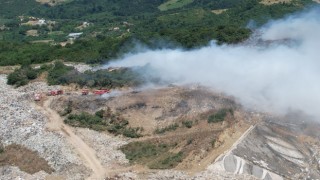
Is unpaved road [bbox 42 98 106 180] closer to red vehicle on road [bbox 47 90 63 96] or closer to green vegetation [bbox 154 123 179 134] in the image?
red vehicle on road [bbox 47 90 63 96]

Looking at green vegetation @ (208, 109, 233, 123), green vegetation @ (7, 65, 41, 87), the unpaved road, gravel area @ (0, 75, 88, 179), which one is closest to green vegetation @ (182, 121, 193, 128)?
green vegetation @ (208, 109, 233, 123)

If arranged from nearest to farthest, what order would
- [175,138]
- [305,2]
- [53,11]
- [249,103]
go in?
1. [175,138]
2. [249,103]
3. [305,2]
4. [53,11]

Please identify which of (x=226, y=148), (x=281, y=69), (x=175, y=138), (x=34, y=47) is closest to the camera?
(x=226, y=148)

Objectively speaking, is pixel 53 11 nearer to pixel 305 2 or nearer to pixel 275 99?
pixel 305 2

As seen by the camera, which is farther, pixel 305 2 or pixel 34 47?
pixel 305 2

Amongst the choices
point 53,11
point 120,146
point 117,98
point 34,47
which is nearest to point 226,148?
point 120,146

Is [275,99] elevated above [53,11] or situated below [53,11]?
above

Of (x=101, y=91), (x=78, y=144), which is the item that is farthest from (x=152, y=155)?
(x=101, y=91)
